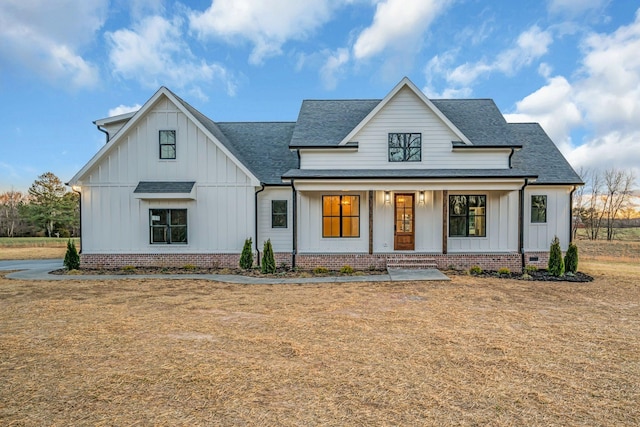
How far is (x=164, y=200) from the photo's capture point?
13969 millimetres

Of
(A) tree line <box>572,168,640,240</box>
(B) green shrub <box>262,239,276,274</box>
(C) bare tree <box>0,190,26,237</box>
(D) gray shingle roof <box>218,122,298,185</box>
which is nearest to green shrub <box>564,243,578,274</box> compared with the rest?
(B) green shrub <box>262,239,276,274</box>

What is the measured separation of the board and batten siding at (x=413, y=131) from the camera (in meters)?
14.2

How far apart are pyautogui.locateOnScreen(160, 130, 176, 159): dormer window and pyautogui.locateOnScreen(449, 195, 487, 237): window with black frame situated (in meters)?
11.8

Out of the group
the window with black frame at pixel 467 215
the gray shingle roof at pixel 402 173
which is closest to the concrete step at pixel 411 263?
the window with black frame at pixel 467 215

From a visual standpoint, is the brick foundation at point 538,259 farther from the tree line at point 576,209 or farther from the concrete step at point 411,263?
the tree line at point 576,209

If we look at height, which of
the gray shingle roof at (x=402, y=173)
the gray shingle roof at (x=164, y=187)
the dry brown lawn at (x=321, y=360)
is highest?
the gray shingle roof at (x=402, y=173)

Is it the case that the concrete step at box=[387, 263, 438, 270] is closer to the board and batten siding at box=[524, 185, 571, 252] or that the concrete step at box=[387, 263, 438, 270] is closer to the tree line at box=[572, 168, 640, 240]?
the board and batten siding at box=[524, 185, 571, 252]

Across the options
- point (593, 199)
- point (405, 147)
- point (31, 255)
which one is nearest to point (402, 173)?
point (405, 147)

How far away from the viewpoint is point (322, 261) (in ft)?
44.6

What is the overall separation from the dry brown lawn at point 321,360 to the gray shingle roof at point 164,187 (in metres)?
5.38

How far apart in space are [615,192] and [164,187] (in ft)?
148

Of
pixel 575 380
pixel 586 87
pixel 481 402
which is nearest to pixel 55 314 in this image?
pixel 481 402

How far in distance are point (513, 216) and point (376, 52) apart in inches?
560

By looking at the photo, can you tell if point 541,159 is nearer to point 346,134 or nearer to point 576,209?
point 346,134
